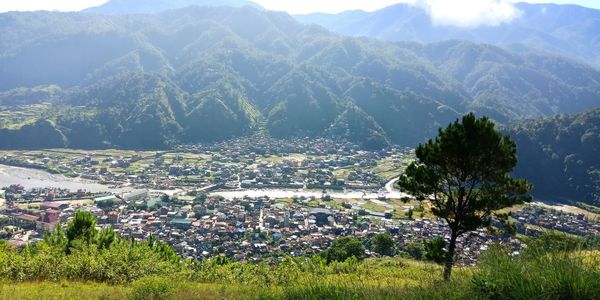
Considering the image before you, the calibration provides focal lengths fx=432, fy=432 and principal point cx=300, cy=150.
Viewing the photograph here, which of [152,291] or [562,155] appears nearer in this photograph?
[152,291]

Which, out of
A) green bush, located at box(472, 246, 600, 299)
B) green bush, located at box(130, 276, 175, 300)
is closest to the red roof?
green bush, located at box(130, 276, 175, 300)

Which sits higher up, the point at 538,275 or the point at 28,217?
the point at 538,275

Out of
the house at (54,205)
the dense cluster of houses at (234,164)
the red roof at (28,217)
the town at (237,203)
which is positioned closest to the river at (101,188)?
the town at (237,203)

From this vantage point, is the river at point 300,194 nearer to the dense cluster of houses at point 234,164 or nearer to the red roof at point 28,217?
the dense cluster of houses at point 234,164

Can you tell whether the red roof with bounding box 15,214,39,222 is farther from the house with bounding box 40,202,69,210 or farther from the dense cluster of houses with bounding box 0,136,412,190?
the dense cluster of houses with bounding box 0,136,412,190

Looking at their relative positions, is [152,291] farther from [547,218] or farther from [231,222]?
[547,218]

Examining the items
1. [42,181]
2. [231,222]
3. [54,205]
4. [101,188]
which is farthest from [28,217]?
[42,181]

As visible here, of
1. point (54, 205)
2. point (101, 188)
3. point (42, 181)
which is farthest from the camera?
point (42, 181)

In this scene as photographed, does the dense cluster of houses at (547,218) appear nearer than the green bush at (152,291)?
No
